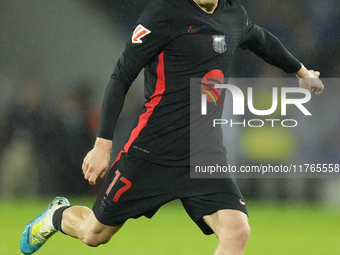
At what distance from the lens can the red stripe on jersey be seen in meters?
2.99

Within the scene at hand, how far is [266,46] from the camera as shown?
3.49 metres

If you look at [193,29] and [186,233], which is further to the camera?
[186,233]

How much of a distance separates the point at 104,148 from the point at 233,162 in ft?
14.9

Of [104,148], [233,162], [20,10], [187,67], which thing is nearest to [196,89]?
[187,67]

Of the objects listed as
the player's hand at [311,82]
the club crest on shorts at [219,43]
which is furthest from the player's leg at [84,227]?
the player's hand at [311,82]

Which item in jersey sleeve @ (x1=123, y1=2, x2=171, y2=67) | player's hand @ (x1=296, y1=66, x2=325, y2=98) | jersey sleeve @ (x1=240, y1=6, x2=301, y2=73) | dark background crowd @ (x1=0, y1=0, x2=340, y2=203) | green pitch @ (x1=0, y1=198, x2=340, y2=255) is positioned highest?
jersey sleeve @ (x1=123, y1=2, x2=171, y2=67)

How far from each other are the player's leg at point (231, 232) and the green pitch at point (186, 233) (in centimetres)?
194

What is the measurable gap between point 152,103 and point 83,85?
4.98 meters

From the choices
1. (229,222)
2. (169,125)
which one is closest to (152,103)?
(169,125)

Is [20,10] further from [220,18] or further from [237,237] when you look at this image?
[237,237]

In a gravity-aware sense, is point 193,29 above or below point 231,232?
above

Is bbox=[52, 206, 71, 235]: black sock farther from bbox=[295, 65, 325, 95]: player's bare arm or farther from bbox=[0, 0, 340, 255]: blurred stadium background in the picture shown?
bbox=[0, 0, 340, 255]: blurred stadium background

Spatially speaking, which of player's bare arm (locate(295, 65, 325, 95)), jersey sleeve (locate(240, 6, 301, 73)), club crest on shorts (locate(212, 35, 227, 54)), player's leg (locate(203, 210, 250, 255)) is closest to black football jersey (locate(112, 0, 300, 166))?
club crest on shorts (locate(212, 35, 227, 54))

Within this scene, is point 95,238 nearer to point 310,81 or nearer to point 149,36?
point 149,36
